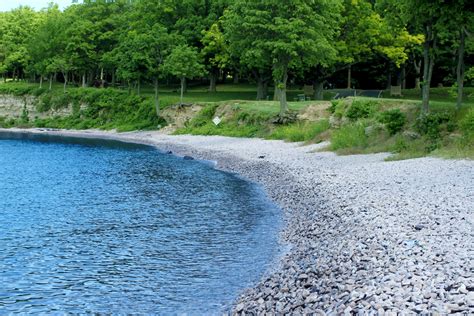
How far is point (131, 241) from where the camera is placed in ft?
52.3

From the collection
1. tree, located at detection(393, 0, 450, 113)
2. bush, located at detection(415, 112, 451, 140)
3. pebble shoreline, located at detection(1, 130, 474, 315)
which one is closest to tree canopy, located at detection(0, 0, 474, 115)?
tree, located at detection(393, 0, 450, 113)

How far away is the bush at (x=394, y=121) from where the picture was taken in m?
29.2

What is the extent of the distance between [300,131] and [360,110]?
531 centimetres

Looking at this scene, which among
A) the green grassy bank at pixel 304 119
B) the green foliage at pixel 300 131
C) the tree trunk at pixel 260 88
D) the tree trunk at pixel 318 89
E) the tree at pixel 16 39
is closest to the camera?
the green grassy bank at pixel 304 119

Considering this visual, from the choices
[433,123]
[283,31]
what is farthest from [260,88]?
[433,123]

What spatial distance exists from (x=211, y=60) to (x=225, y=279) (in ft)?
186

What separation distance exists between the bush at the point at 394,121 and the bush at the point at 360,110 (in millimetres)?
5779

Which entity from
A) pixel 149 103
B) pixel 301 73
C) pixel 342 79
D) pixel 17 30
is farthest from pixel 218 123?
pixel 17 30

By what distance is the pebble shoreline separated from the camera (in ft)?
27.9

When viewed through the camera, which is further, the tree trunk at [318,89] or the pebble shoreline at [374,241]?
the tree trunk at [318,89]

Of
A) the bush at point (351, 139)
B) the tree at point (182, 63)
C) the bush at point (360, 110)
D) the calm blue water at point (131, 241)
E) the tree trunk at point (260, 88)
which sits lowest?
the calm blue water at point (131, 241)

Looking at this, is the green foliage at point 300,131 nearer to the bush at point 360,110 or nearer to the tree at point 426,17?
the bush at point 360,110

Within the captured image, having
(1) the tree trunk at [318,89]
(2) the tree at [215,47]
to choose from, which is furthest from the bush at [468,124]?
(2) the tree at [215,47]

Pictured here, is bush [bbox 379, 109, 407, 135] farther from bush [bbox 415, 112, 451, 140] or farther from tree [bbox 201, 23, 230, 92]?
tree [bbox 201, 23, 230, 92]
